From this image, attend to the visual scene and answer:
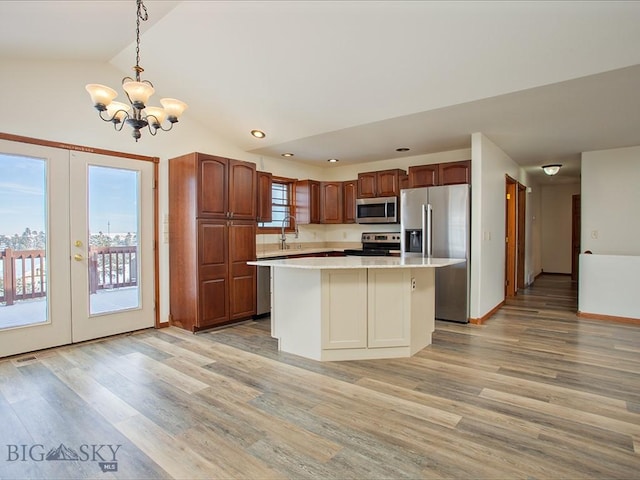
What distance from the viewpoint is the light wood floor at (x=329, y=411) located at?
187cm

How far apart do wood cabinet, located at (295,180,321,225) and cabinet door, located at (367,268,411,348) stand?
322cm

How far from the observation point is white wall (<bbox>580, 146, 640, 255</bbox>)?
17.1 feet

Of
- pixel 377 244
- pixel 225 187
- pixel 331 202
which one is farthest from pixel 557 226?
pixel 225 187

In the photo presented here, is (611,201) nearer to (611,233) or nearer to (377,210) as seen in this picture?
(611,233)

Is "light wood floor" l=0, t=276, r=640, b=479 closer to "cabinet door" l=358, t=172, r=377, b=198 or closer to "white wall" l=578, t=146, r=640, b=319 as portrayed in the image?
"white wall" l=578, t=146, r=640, b=319

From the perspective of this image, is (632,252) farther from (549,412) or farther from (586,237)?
(549,412)

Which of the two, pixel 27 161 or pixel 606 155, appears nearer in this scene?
pixel 27 161

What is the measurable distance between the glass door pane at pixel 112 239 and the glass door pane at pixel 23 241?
1.47ft

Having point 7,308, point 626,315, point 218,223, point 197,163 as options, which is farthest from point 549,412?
point 7,308

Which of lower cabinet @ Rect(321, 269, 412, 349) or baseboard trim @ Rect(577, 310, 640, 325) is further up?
lower cabinet @ Rect(321, 269, 412, 349)

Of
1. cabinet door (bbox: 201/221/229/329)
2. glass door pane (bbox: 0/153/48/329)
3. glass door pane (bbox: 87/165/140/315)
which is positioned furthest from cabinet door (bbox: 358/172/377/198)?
glass door pane (bbox: 0/153/48/329)

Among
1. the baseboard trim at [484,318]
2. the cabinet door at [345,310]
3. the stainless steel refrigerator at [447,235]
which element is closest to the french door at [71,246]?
the cabinet door at [345,310]

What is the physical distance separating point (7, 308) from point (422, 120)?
4.73 metres

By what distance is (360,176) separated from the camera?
20.1ft
